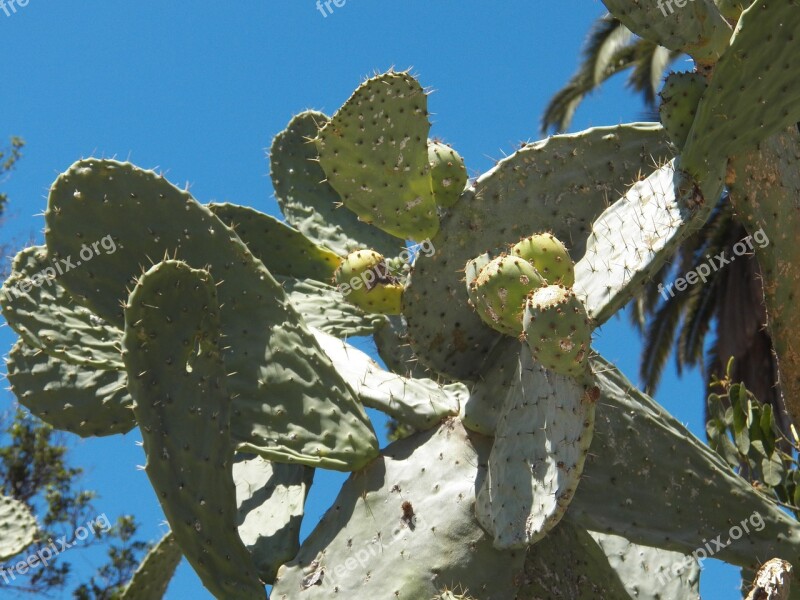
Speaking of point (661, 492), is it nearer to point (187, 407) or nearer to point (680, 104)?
point (680, 104)

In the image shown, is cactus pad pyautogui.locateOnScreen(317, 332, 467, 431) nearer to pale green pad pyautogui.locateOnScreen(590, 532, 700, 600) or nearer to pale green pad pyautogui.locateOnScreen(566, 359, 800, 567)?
pale green pad pyautogui.locateOnScreen(566, 359, 800, 567)

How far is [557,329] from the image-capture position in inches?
84.7

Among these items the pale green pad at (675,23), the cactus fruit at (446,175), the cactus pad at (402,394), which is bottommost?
the cactus pad at (402,394)

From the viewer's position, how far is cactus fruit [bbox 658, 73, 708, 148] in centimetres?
265

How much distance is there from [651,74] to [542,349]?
8.30 metres

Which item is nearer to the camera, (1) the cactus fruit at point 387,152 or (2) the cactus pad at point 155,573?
(1) the cactus fruit at point 387,152

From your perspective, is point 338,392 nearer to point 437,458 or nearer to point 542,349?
point 437,458

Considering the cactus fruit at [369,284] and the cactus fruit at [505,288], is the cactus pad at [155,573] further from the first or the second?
the cactus fruit at [505,288]

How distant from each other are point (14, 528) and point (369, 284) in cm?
134

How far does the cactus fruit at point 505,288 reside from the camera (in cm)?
229

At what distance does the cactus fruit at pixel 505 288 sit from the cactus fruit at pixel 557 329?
0.08 meters

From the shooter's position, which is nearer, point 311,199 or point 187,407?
point 187,407

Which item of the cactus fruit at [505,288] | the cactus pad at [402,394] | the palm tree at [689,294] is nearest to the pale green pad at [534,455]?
the cactus fruit at [505,288]

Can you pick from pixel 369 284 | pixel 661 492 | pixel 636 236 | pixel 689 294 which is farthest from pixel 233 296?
pixel 689 294
